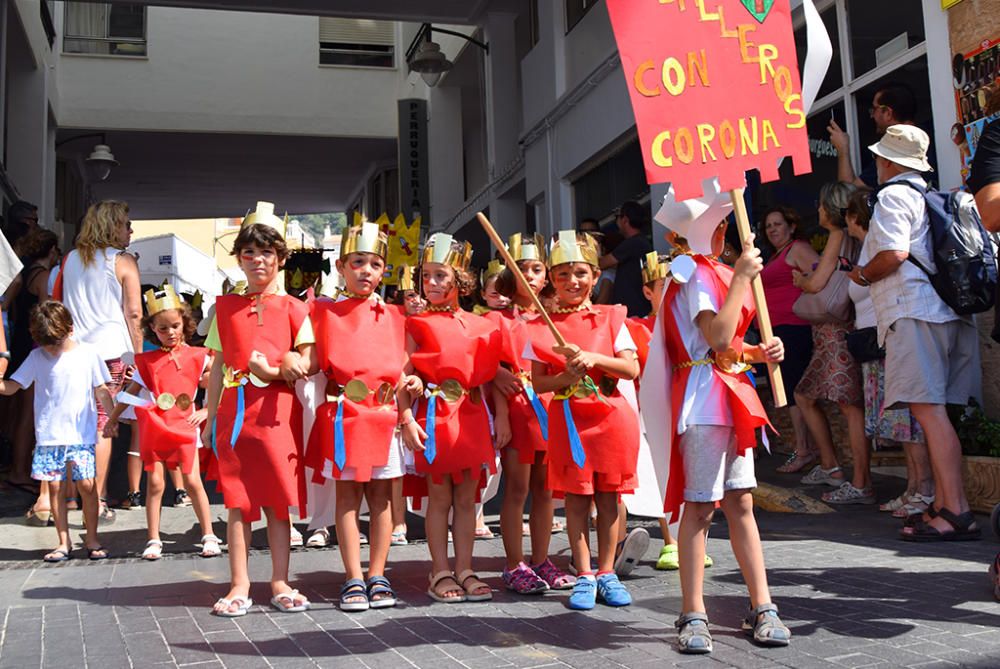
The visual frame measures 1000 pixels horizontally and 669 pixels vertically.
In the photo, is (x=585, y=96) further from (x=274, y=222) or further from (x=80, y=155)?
(x=80, y=155)

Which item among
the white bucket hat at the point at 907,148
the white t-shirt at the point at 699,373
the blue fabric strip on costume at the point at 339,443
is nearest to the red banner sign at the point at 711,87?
the white t-shirt at the point at 699,373

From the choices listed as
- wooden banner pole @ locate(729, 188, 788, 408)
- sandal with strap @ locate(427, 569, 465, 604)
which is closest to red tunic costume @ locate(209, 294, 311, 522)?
sandal with strap @ locate(427, 569, 465, 604)

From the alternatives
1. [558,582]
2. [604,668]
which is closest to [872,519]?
[558,582]

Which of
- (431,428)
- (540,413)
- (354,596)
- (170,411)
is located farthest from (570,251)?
(170,411)

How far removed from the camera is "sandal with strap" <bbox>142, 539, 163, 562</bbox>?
6.07 m

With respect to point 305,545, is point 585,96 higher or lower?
higher

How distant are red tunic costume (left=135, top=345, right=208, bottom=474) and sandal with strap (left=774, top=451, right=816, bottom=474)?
4415 mm

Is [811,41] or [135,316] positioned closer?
[811,41]

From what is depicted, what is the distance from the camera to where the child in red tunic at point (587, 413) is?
460 cm

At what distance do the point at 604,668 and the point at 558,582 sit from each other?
1.43 m

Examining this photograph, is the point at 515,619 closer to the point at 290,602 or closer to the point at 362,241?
the point at 290,602

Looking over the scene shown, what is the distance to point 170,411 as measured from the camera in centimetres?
638

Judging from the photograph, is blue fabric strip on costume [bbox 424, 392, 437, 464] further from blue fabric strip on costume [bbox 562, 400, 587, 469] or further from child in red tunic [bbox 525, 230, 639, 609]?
blue fabric strip on costume [bbox 562, 400, 587, 469]

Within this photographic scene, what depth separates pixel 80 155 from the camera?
2303 centimetres
